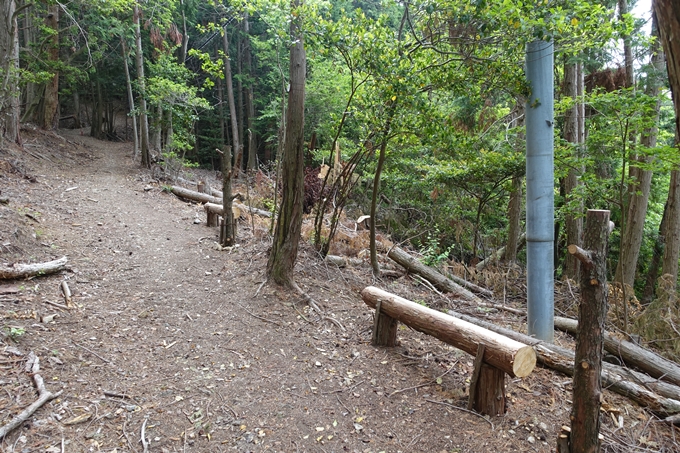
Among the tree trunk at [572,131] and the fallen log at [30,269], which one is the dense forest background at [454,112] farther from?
the fallen log at [30,269]

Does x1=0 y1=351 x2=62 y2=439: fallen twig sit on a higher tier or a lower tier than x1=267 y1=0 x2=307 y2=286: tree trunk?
lower

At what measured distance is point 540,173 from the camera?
4105 mm

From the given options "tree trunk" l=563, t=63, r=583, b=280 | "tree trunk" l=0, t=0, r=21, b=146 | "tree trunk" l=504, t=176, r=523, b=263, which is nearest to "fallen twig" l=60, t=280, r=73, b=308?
"tree trunk" l=0, t=0, r=21, b=146

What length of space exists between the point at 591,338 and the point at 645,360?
8.68 ft

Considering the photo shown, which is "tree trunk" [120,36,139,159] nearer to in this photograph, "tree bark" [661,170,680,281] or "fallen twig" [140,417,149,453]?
"fallen twig" [140,417,149,453]

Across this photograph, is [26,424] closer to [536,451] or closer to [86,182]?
[536,451]

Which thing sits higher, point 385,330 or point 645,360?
point 385,330

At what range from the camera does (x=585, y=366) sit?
2.52 meters

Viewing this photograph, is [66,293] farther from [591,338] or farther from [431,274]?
[431,274]

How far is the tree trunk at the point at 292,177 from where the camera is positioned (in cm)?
508

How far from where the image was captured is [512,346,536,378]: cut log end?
120 inches

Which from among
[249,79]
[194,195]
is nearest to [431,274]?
[194,195]

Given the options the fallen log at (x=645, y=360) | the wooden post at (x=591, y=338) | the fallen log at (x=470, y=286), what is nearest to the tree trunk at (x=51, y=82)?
the fallen log at (x=470, y=286)

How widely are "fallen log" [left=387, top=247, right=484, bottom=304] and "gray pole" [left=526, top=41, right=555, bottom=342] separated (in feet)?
8.46
